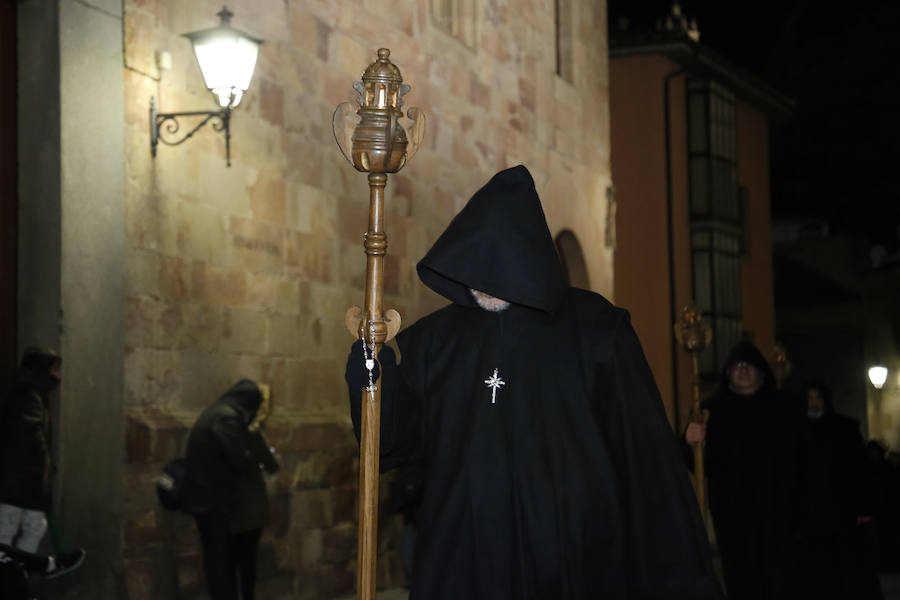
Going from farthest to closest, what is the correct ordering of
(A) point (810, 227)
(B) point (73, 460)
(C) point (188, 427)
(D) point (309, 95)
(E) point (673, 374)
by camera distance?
(A) point (810, 227), (E) point (673, 374), (D) point (309, 95), (C) point (188, 427), (B) point (73, 460)

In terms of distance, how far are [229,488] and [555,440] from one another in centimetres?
421

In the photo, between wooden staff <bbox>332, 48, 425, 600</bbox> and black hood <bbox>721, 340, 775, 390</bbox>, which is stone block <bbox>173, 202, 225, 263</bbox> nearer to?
black hood <bbox>721, 340, 775, 390</bbox>

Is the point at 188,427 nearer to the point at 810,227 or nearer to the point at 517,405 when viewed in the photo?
the point at 517,405

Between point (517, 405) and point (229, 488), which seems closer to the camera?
point (517, 405)

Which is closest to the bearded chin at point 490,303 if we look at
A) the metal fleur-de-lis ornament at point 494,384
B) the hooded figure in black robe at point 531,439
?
the hooded figure in black robe at point 531,439

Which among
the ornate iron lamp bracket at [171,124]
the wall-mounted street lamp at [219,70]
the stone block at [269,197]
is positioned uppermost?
the wall-mounted street lamp at [219,70]

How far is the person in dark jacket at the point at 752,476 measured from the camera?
347 inches

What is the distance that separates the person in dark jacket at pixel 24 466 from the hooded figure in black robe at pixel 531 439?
305cm

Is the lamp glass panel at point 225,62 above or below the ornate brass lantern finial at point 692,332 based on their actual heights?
above

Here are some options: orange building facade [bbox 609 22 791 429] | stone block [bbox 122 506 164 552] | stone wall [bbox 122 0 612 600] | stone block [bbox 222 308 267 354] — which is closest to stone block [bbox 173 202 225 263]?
stone wall [bbox 122 0 612 600]

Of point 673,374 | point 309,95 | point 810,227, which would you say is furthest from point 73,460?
point 810,227

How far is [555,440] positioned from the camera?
14.0 feet

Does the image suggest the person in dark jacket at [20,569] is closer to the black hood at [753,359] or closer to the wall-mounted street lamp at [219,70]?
the wall-mounted street lamp at [219,70]

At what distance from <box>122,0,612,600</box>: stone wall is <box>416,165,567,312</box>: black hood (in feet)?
13.2
